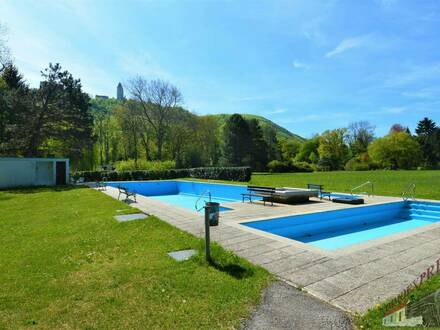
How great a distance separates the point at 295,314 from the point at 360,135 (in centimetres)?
5753

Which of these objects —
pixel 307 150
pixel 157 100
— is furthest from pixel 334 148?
pixel 157 100

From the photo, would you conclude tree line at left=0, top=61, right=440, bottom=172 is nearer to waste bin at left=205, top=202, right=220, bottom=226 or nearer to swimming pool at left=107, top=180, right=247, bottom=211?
swimming pool at left=107, top=180, right=247, bottom=211

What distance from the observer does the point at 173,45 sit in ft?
47.8

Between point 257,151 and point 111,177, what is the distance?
78.9 ft

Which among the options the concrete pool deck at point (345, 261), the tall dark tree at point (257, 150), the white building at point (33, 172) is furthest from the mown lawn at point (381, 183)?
the tall dark tree at point (257, 150)

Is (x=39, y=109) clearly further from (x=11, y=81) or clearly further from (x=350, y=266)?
(x=350, y=266)

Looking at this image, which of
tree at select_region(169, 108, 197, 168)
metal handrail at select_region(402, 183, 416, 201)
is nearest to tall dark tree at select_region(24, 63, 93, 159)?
tree at select_region(169, 108, 197, 168)

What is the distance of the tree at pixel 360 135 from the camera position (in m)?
52.6

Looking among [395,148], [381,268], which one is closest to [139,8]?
[381,268]

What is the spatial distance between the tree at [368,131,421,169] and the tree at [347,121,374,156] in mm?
7609

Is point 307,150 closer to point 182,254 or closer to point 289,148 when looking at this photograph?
point 289,148

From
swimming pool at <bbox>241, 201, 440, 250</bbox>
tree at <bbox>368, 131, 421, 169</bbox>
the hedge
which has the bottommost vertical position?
swimming pool at <bbox>241, 201, 440, 250</bbox>

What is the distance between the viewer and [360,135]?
5359cm

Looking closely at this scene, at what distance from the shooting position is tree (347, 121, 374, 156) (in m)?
52.6
